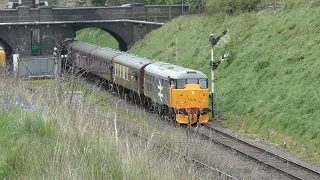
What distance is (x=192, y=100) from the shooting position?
83.3 ft

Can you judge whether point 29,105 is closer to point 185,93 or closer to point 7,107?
point 7,107

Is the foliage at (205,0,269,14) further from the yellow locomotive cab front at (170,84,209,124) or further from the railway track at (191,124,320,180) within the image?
the railway track at (191,124,320,180)

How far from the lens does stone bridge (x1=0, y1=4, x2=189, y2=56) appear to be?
2352 inches

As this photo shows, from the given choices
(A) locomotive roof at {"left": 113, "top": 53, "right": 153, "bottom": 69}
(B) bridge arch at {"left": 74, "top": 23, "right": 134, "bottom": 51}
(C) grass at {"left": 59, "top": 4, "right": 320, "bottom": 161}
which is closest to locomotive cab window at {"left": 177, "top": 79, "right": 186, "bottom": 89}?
(C) grass at {"left": 59, "top": 4, "right": 320, "bottom": 161}

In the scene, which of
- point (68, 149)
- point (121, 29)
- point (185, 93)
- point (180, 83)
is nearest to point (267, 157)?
point (185, 93)

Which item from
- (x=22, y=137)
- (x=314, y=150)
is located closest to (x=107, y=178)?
(x=22, y=137)

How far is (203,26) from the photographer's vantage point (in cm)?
4334

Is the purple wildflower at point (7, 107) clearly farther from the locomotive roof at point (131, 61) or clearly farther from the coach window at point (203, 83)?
the locomotive roof at point (131, 61)

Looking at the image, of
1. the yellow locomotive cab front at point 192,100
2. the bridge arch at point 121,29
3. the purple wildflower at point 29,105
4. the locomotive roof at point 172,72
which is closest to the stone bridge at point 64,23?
the bridge arch at point 121,29

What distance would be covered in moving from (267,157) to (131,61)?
15.5m

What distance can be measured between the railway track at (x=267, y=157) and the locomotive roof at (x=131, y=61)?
9.21m

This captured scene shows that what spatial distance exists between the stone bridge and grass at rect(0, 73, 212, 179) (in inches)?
1885

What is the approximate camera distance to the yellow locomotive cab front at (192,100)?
24759 mm

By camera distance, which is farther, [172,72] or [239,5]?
[239,5]
